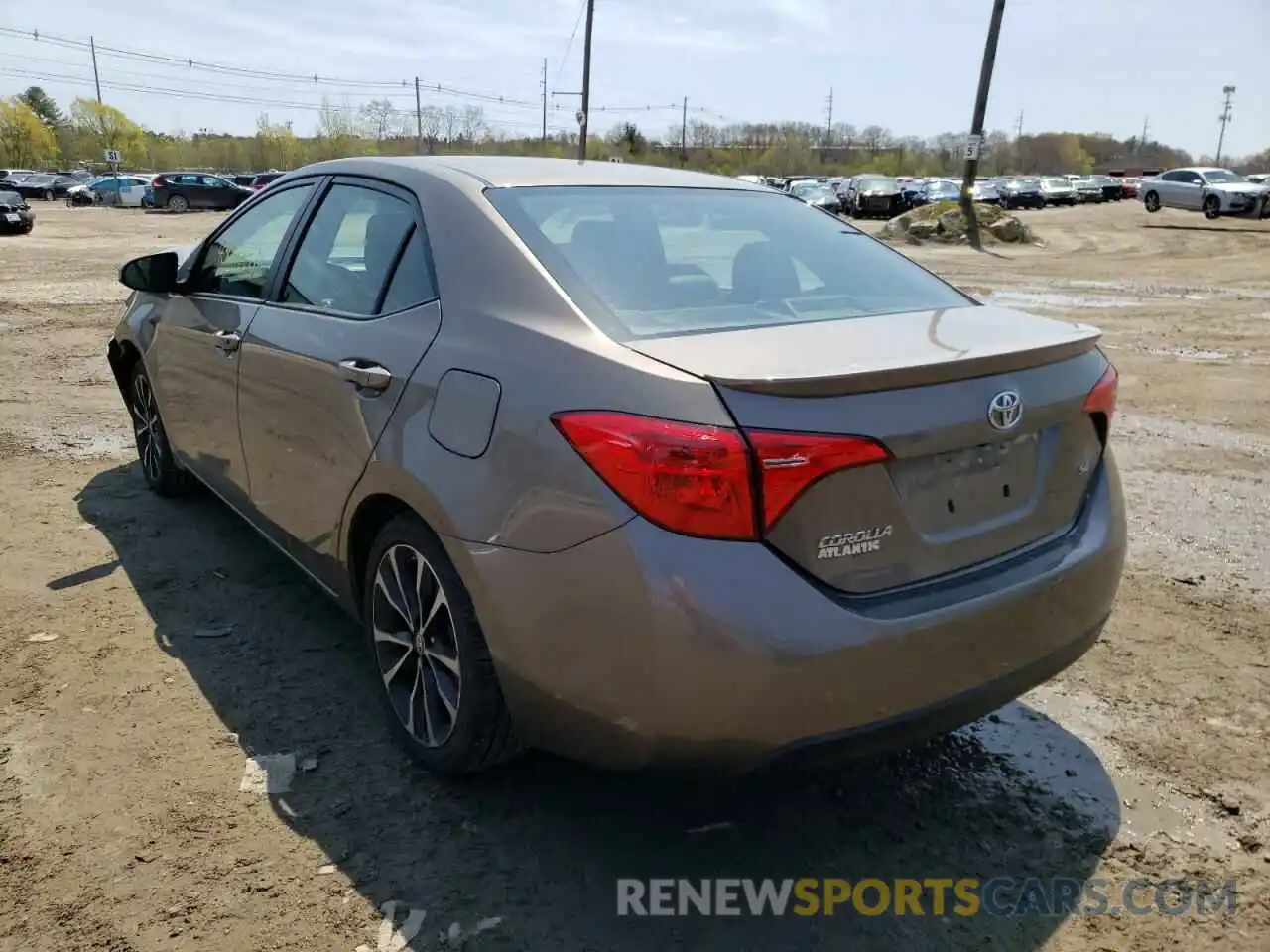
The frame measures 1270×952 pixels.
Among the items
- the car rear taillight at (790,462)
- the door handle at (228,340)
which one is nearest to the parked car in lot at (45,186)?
the door handle at (228,340)

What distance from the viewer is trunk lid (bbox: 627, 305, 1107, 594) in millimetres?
2021

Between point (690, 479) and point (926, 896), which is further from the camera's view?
point (926, 896)

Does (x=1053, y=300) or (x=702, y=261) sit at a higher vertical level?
(x=702, y=261)

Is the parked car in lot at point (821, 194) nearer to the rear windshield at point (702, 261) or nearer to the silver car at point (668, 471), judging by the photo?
the rear windshield at point (702, 261)

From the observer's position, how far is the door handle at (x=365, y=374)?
2688 millimetres

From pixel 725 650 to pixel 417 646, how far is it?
3.66 feet

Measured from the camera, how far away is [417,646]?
2746 mm

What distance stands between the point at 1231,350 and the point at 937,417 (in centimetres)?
972

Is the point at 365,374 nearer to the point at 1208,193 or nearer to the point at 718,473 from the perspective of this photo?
the point at 718,473

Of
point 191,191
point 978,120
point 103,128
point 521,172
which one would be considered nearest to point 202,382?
point 521,172

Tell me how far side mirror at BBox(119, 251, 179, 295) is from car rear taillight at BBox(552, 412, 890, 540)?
3110mm

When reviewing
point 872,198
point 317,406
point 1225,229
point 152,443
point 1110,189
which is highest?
point 1110,189

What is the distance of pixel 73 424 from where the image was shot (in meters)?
6.70

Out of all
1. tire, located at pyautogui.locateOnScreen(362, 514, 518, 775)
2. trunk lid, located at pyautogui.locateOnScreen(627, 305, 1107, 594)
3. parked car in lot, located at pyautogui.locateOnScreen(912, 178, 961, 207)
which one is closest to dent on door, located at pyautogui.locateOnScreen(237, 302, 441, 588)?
tire, located at pyautogui.locateOnScreen(362, 514, 518, 775)
